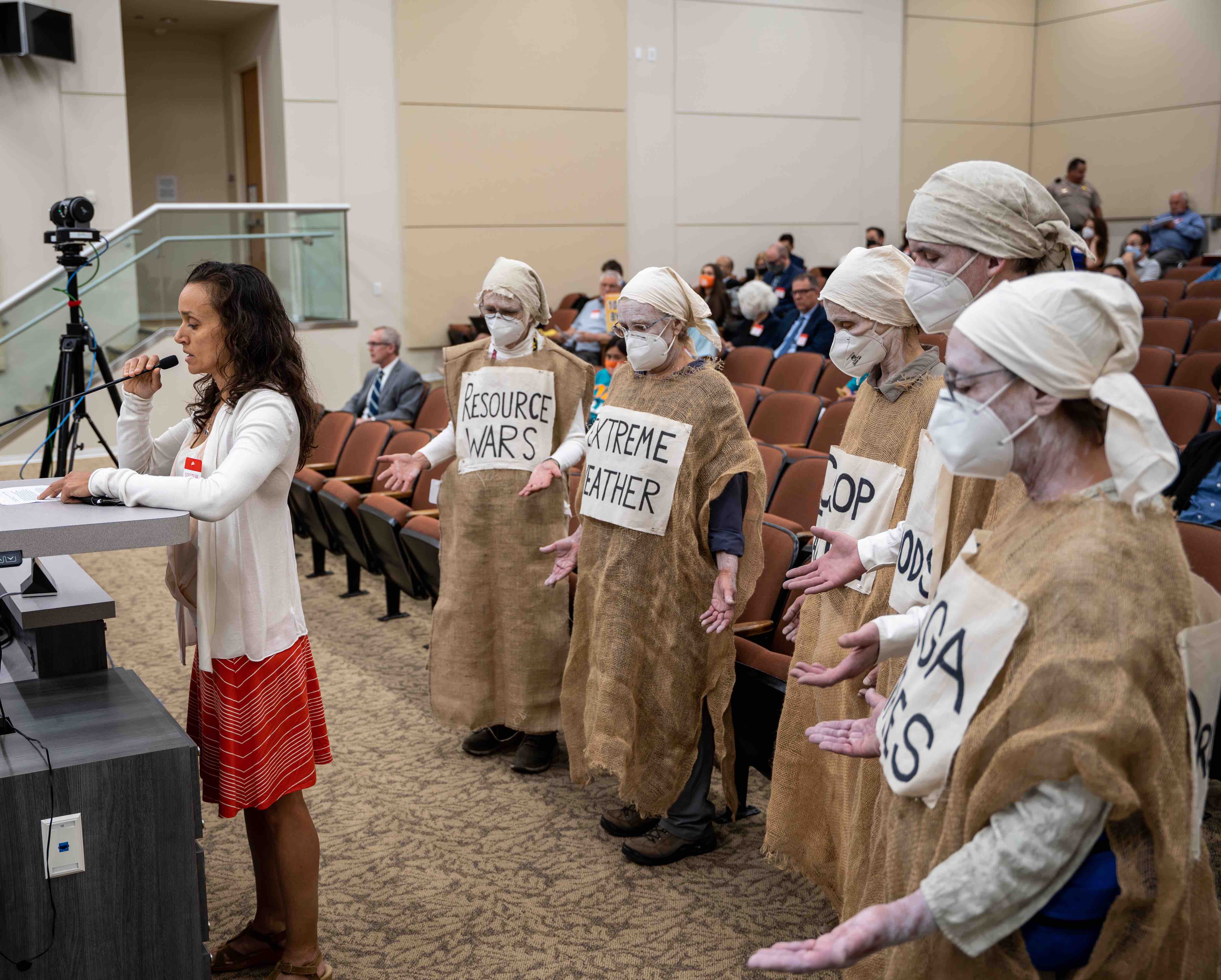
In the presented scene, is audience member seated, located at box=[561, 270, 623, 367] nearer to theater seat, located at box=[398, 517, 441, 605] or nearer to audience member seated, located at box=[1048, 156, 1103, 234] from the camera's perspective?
theater seat, located at box=[398, 517, 441, 605]

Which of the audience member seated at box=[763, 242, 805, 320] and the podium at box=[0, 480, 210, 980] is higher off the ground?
the audience member seated at box=[763, 242, 805, 320]

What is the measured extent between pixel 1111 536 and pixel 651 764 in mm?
1839

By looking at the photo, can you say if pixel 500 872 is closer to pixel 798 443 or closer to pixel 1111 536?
pixel 1111 536

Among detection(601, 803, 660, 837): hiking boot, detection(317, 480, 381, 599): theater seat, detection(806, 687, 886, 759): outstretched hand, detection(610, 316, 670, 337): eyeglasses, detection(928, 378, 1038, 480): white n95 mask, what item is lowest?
detection(601, 803, 660, 837): hiking boot

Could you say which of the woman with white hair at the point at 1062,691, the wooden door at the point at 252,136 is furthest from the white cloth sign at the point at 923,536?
the wooden door at the point at 252,136

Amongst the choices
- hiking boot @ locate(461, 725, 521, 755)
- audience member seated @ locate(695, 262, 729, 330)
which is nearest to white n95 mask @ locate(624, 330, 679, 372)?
hiking boot @ locate(461, 725, 521, 755)

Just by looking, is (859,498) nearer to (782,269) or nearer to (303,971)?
(303,971)

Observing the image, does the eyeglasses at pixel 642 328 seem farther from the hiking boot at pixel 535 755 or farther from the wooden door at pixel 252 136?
the wooden door at pixel 252 136

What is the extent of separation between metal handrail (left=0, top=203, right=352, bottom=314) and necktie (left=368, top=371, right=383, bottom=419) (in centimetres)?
217

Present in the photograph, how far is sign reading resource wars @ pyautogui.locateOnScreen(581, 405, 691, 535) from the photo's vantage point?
2.70m

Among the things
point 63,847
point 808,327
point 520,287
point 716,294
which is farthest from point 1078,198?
point 63,847

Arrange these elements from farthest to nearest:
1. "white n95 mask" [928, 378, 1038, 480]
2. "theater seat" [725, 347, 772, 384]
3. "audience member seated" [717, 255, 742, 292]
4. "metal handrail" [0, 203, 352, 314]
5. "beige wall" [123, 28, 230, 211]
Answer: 1. "beige wall" [123, 28, 230, 211]
2. "audience member seated" [717, 255, 742, 292]
3. "theater seat" [725, 347, 772, 384]
4. "metal handrail" [0, 203, 352, 314]
5. "white n95 mask" [928, 378, 1038, 480]

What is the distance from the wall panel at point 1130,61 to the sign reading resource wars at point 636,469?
12.0m

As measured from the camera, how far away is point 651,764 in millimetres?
2816
